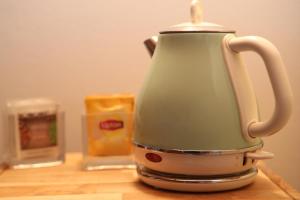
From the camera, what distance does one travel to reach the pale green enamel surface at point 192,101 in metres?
0.58

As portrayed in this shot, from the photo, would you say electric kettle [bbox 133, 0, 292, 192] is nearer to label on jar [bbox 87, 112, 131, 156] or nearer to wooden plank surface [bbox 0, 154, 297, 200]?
wooden plank surface [bbox 0, 154, 297, 200]

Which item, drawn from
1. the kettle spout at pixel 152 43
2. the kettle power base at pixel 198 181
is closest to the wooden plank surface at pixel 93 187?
the kettle power base at pixel 198 181

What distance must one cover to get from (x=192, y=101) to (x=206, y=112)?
0.02 meters

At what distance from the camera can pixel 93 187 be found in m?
0.64

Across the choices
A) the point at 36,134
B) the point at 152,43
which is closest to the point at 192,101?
the point at 152,43

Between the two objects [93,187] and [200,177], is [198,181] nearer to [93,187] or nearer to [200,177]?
[200,177]

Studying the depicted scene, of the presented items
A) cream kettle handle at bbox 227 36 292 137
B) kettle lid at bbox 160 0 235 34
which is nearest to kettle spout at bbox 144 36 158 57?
kettle lid at bbox 160 0 235 34

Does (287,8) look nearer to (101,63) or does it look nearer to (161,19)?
(161,19)

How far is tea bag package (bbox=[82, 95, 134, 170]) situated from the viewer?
0.75 meters

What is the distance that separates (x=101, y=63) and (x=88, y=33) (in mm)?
71

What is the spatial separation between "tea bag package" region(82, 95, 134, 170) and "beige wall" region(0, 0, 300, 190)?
0.58 ft

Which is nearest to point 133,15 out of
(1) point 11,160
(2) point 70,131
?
(2) point 70,131

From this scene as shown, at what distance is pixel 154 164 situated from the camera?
611 millimetres

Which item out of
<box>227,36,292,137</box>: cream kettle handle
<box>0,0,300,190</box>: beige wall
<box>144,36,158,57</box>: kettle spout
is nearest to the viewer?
<box>227,36,292,137</box>: cream kettle handle
